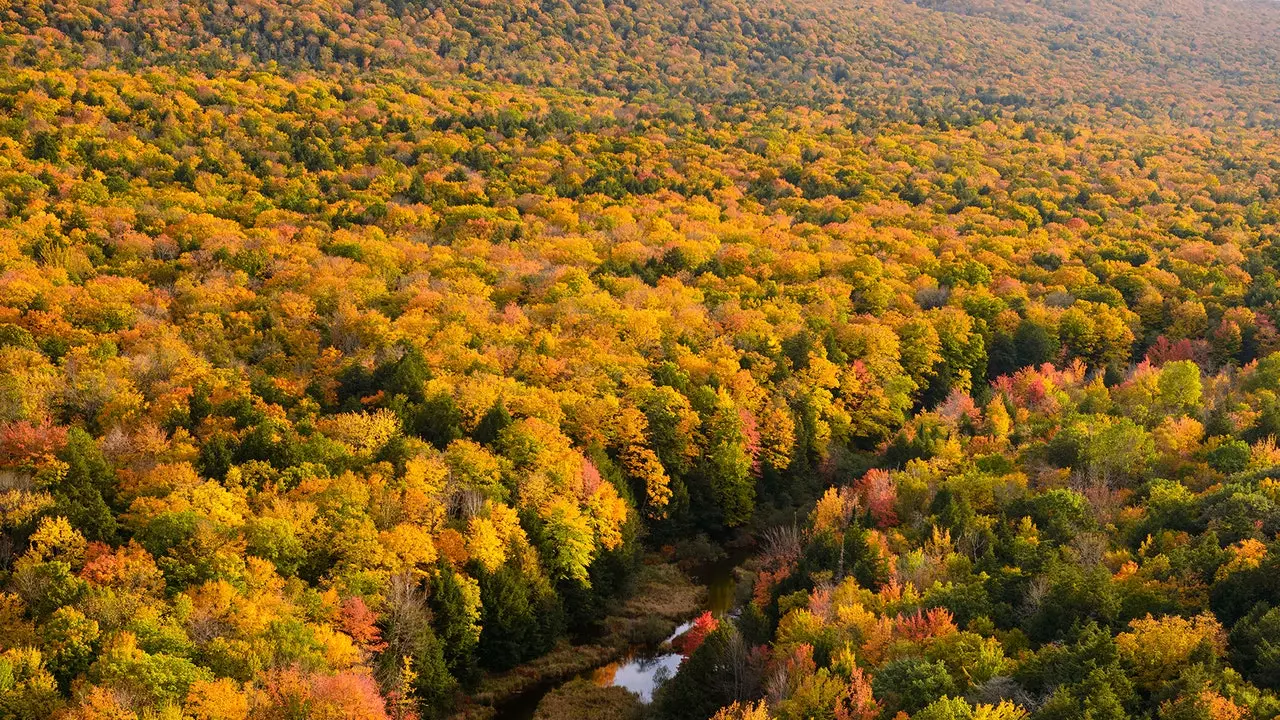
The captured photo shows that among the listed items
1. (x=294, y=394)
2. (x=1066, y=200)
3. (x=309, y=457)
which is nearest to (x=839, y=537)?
(x=309, y=457)

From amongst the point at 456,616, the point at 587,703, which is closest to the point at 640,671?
the point at 587,703

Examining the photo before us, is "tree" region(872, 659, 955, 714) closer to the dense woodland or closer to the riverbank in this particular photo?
the dense woodland

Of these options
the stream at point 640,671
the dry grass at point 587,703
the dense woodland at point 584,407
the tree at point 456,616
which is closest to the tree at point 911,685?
the dense woodland at point 584,407

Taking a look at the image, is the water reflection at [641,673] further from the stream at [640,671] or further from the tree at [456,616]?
the tree at [456,616]

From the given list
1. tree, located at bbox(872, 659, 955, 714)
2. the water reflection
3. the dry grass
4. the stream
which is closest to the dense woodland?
tree, located at bbox(872, 659, 955, 714)

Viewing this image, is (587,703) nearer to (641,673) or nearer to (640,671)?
(641,673)

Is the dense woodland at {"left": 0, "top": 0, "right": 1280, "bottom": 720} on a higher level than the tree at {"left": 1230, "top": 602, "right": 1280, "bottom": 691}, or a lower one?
lower
